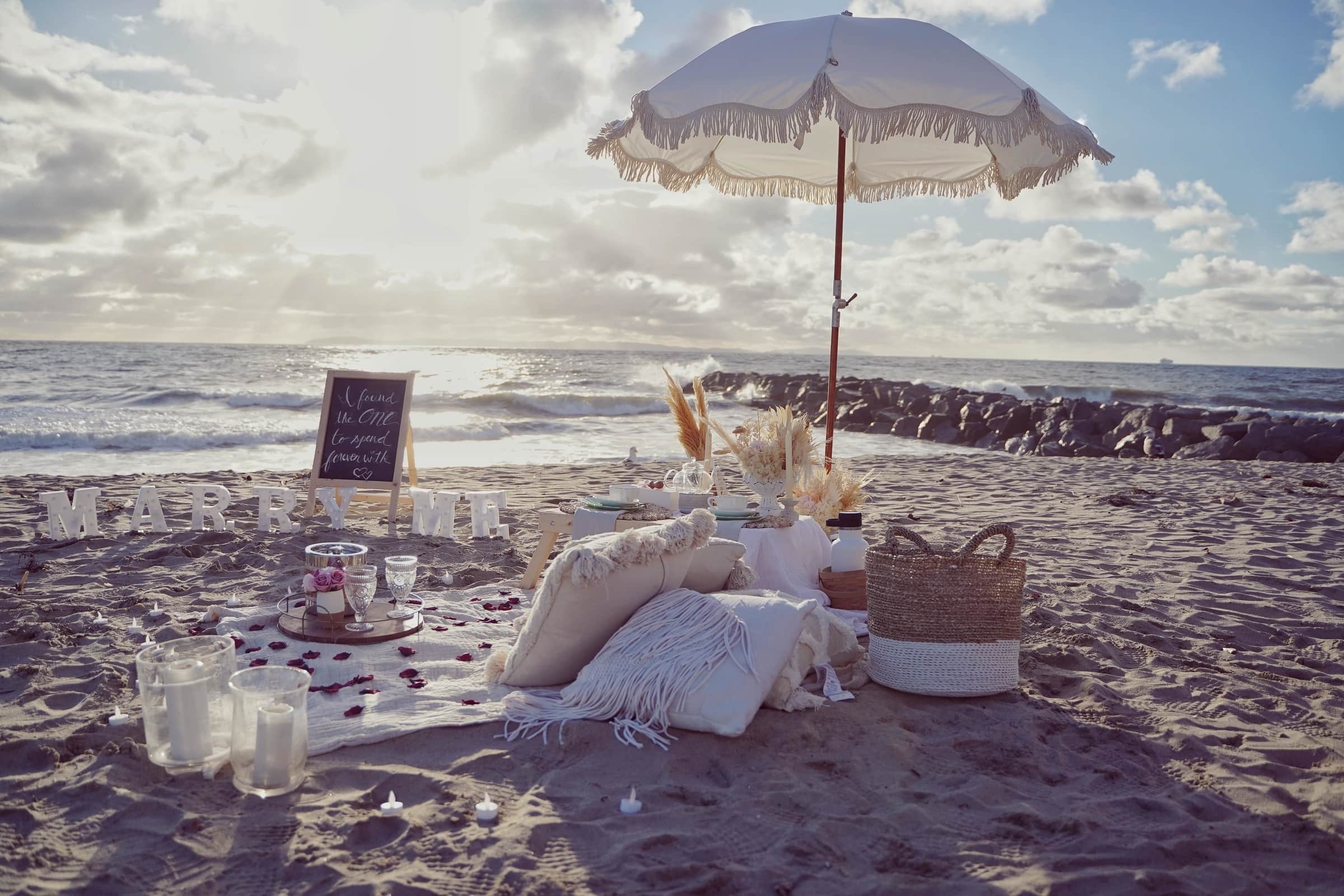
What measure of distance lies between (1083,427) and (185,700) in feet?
50.6

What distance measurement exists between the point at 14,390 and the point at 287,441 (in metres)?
12.2

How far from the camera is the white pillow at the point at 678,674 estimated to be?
2.72 metres

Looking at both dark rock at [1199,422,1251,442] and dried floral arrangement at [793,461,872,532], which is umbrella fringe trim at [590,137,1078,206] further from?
dark rock at [1199,422,1251,442]

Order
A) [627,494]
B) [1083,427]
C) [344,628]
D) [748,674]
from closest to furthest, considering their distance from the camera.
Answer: [748,674], [344,628], [627,494], [1083,427]

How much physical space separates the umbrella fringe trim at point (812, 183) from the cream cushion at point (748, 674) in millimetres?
2724

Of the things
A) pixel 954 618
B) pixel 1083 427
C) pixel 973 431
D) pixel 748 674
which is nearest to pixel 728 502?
pixel 954 618

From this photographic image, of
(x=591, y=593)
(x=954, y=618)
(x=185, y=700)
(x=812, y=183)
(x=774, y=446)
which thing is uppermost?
(x=812, y=183)

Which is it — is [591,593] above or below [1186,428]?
below

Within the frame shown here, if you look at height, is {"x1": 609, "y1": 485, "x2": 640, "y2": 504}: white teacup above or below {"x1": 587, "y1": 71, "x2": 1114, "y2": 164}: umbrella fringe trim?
below

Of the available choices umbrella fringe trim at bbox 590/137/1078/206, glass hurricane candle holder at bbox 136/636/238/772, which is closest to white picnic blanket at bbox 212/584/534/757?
glass hurricane candle holder at bbox 136/636/238/772

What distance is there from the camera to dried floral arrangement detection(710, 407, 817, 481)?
401 cm

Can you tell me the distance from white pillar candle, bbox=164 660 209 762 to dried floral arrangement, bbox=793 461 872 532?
2.86 m

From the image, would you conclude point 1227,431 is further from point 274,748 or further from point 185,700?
point 185,700

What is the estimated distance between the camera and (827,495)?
173 inches
